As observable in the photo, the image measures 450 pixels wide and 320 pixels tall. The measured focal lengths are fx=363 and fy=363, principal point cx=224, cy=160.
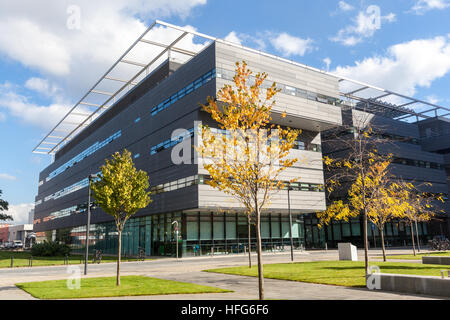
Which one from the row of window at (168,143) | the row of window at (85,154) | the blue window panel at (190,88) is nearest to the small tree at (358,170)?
the row of window at (168,143)

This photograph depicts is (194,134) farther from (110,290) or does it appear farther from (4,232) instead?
(4,232)

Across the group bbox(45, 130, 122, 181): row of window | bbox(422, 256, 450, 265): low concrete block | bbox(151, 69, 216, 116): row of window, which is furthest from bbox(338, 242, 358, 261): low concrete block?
bbox(45, 130, 122, 181): row of window

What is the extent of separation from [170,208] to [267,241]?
45.8ft

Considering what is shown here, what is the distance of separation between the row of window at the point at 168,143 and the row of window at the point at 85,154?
43.7 ft

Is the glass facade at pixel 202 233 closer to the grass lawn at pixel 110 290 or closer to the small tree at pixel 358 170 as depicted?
the small tree at pixel 358 170

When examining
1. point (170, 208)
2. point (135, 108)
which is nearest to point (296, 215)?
point (170, 208)

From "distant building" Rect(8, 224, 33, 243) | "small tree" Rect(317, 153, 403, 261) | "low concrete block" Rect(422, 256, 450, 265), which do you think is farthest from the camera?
"distant building" Rect(8, 224, 33, 243)

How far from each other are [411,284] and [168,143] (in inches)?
1468

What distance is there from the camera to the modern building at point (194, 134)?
4156 cm

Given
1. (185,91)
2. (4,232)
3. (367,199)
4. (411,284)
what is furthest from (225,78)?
(4,232)

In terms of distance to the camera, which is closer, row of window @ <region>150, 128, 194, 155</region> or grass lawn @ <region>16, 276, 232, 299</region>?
grass lawn @ <region>16, 276, 232, 299</region>

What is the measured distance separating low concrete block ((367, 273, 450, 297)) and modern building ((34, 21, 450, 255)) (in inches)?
931

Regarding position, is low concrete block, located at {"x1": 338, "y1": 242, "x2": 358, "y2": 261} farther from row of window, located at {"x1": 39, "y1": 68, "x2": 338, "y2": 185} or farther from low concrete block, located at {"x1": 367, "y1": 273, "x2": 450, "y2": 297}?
row of window, located at {"x1": 39, "y1": 68, "x2": 338, "y2": 185}

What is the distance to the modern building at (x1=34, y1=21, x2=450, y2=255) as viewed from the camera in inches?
1636
